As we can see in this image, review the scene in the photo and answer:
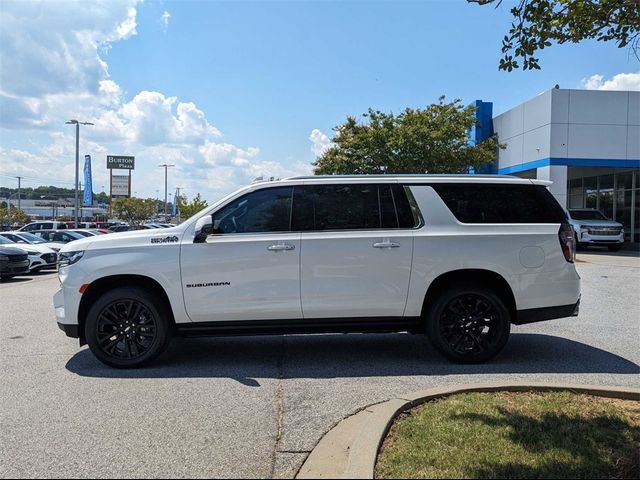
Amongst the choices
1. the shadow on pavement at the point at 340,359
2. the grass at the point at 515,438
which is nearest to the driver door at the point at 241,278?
the shadow on pavement at the point at 340,359

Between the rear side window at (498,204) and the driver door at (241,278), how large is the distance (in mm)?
1824

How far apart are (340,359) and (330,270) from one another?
114 centimetres

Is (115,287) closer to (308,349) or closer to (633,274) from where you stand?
(308,349)

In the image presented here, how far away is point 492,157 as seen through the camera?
2812cm

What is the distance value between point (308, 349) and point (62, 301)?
2.85 meters

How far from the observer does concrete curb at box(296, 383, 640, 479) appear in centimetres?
346

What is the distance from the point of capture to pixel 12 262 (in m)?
16.1

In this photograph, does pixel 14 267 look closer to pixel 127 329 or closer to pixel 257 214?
pixel 127 329

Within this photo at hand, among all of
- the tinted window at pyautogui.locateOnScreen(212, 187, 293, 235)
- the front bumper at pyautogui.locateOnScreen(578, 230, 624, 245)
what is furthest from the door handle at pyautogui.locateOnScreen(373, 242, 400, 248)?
the front bumper at pyautogui.locateOnScreen(578, 230, 624, 245)

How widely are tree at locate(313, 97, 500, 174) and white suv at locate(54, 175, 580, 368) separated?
19.1 m

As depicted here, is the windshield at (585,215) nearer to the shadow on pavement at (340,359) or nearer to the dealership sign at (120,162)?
the shadow on pavement at (340,359)

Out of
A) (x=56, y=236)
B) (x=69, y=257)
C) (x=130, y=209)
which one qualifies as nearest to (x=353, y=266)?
(x=69, y=257)

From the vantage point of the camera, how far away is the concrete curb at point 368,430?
3.46 m

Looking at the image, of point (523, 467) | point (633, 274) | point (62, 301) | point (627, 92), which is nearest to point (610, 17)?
point (523, 467)
